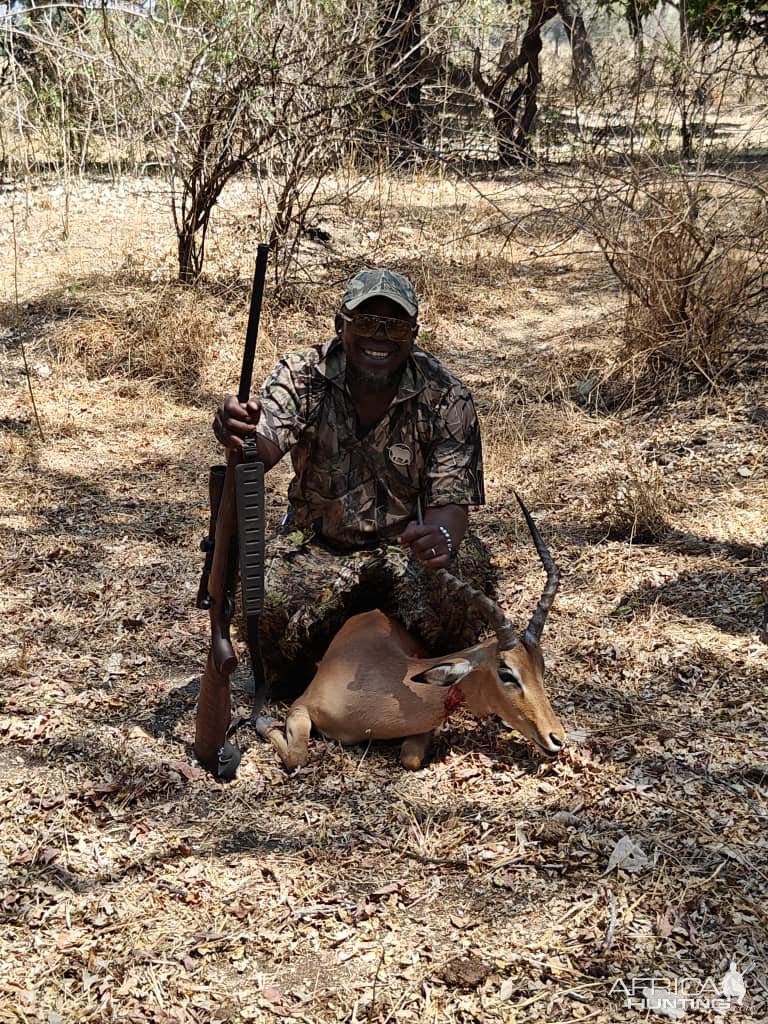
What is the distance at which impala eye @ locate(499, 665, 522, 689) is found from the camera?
3.71m

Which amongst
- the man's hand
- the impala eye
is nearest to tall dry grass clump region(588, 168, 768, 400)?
the man's hand

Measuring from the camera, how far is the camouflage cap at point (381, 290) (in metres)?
4.02

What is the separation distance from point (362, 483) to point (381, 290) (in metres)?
0.88

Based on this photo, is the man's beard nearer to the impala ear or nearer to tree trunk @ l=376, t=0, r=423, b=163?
the impala ear

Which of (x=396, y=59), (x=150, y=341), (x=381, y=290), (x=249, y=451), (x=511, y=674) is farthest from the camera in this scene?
(x=396, y=59)

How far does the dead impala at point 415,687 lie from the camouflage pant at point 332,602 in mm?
113

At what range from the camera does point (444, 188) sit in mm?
12695

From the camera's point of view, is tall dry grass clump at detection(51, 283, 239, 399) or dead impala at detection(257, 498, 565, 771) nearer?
dead impala at detection(257, 498, 565, 771)

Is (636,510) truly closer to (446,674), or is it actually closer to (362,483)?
(362,483)

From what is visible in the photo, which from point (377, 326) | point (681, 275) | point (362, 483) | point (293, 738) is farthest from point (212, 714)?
point (681, 275)

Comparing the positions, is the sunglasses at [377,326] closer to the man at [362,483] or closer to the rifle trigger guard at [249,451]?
the man at [362,483]

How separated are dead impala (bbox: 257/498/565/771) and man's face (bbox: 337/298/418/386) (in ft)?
2.84

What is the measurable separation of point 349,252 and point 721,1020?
9025mm
